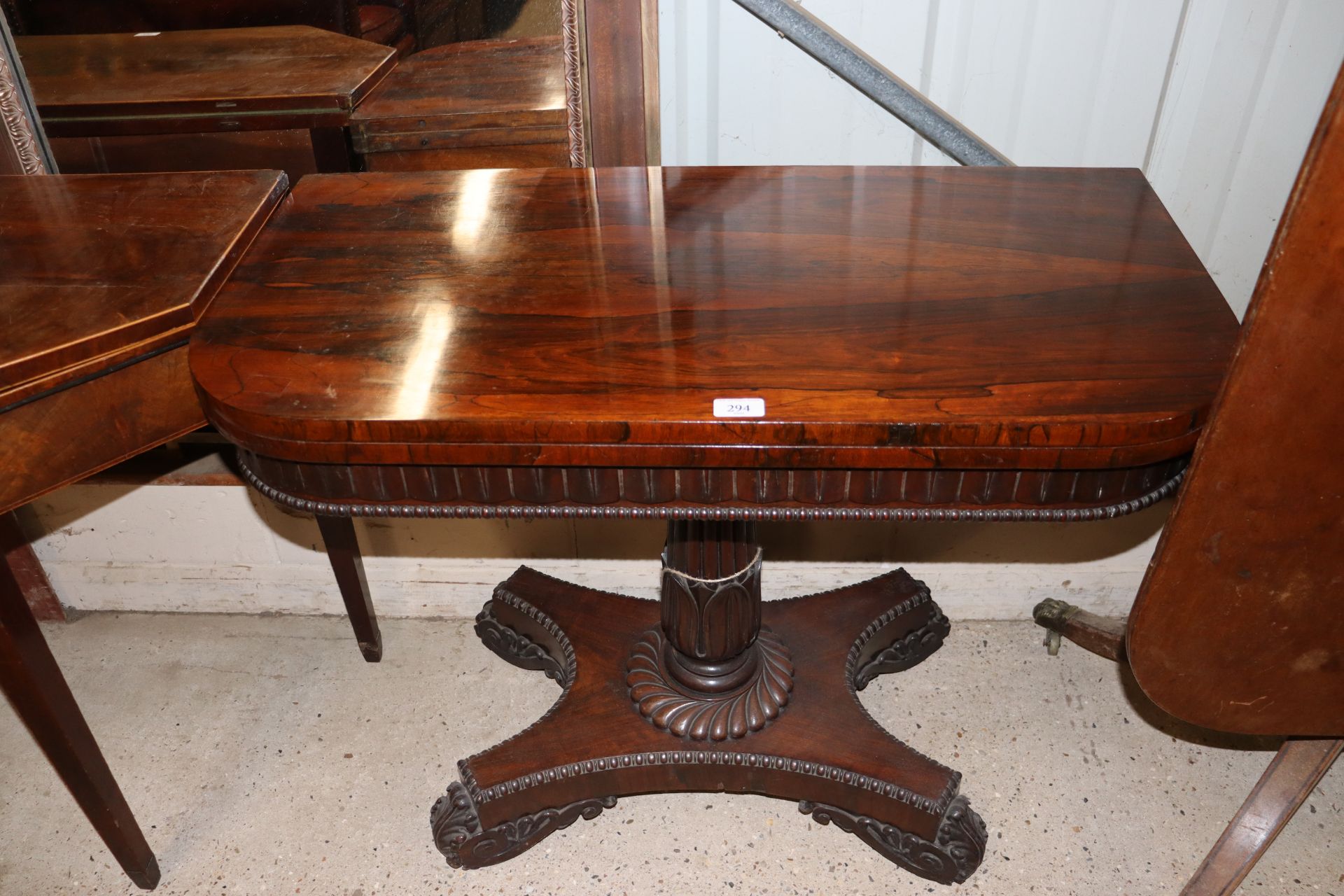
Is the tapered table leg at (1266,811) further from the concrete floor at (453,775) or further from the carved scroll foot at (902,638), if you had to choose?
the carved scroll foot at (902,638)

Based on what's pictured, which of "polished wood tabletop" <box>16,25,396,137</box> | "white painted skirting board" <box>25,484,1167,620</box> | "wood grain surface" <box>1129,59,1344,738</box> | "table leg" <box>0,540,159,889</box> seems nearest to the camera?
"wood grain surface" <box>1129,59,1344,738</box>

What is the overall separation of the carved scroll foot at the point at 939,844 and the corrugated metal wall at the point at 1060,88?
1.11 m

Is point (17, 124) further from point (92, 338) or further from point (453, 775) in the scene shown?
point (453, 775)

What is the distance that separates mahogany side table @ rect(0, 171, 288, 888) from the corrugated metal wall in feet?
2.48

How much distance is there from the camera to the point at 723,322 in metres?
1.12

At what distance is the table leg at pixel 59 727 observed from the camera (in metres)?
1.27

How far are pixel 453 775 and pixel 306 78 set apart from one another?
46.7 inches

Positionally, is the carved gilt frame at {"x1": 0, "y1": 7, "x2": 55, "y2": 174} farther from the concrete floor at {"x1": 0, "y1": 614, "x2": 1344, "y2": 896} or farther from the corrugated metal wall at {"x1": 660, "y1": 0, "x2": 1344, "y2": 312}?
the corrugated metal wall at {"x1": 660, "y1": 0, "x2": 1344, "y2": 312}

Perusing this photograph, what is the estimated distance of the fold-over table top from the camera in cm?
98

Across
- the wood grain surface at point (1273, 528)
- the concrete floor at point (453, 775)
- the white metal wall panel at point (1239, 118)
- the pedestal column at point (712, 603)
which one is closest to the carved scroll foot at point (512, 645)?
the concrete floor at point (453, 775)

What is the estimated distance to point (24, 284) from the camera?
119cm

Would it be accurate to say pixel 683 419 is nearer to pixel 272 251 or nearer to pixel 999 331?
pixel 999 331

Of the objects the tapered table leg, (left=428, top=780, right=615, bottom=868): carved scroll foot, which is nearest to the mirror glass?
(left=428, top=780, right=615, bottom=868): carved scroll foot

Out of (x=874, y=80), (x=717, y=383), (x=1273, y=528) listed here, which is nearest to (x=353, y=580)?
(x=717, y=383)
